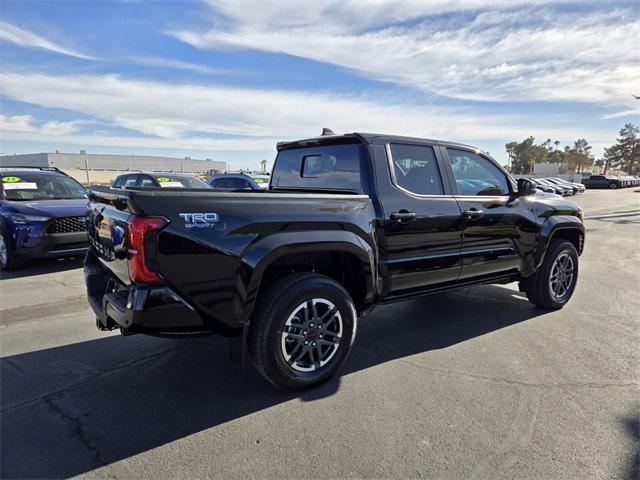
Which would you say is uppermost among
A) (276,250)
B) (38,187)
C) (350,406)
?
(38,187)

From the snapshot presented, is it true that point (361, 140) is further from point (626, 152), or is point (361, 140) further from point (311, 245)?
point (626, 152)

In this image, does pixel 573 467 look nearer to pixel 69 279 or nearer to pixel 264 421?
pixel 264 421

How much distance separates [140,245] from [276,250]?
853 millimetres

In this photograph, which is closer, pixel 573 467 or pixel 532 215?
pixel 573 467

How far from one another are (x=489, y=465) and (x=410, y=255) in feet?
5.65

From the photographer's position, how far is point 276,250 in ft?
8.96

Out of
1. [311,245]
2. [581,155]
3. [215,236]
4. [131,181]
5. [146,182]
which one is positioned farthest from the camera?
[581,155]

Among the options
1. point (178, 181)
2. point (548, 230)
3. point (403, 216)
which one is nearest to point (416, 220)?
point (403, 216)

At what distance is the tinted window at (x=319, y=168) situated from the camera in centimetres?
349

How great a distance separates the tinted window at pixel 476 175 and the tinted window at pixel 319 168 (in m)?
1.16

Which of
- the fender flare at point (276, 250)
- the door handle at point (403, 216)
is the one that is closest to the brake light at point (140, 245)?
the fender flare at point (276, 250)

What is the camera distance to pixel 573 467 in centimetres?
226

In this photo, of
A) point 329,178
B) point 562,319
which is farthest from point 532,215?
point 329,178

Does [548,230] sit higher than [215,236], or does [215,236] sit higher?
[215,236]
